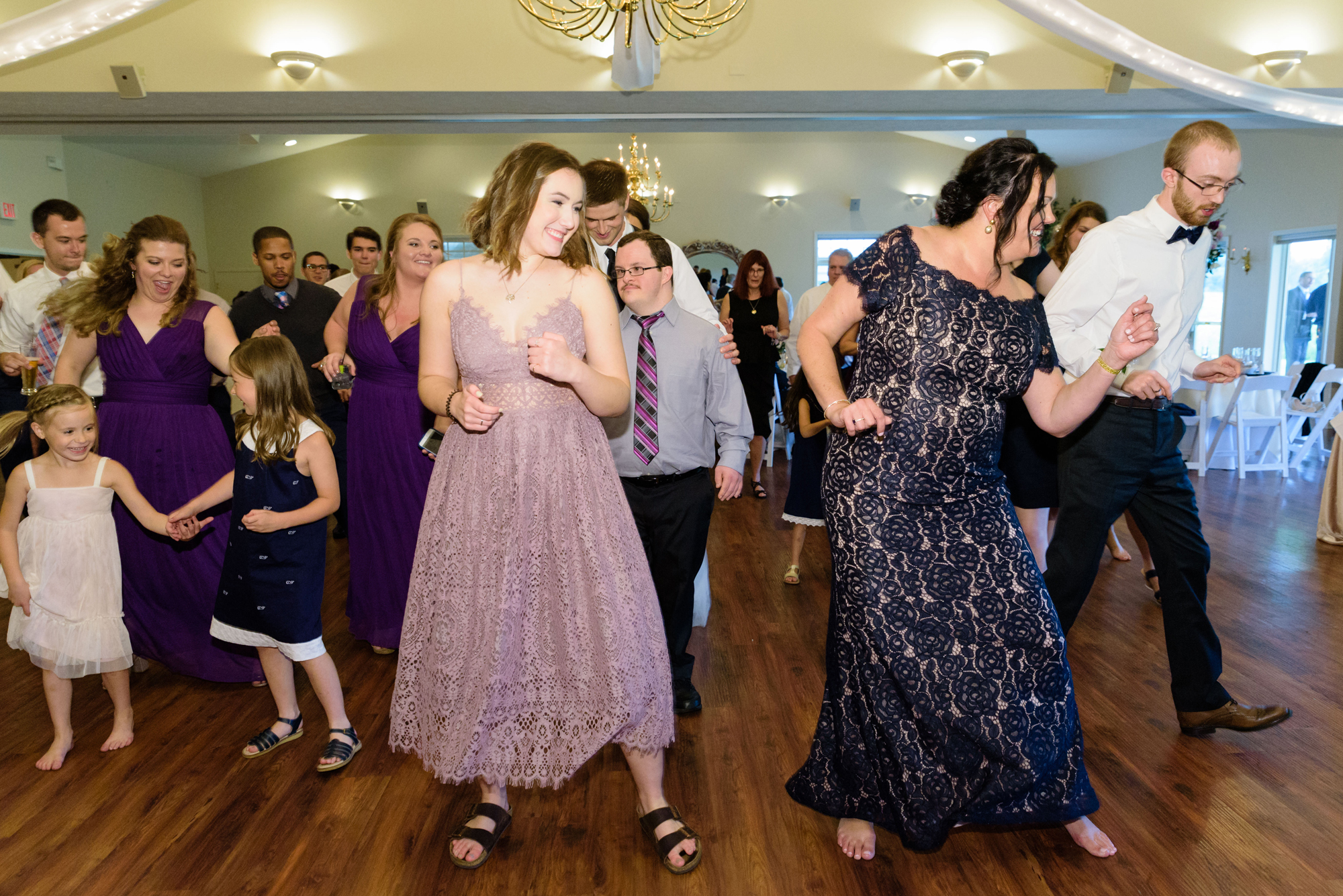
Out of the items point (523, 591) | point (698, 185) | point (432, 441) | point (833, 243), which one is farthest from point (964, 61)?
point (833, 243)

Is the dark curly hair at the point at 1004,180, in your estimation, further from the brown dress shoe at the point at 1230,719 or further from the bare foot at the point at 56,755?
the bare foot at the point at 56,755

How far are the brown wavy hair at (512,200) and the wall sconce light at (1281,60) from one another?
656cm

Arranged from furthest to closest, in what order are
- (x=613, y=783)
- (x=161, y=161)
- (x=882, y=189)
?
(x=882, y=189)
(x=161, y=161)
(x=613, y=783)

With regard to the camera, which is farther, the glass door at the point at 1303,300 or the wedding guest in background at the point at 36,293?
the glass door at the point at 1303,300

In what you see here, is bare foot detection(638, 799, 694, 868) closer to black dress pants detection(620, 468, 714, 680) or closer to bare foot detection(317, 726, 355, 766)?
black dress pants detection(620, 468, 714, 680)

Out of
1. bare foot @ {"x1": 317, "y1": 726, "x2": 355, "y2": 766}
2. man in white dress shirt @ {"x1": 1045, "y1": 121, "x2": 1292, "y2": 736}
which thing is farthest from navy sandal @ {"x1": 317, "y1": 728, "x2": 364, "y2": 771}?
man in white dress shirt @ {"x1": 1045, "y1": 121, "x2": 1292, "y2": 736}

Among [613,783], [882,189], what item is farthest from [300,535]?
[882,189]

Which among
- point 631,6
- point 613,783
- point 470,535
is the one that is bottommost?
point 613,783

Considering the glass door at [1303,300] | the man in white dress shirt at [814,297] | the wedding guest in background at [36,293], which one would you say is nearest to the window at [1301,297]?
A: the glass door at [1303,300]

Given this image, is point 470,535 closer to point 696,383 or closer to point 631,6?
point 696,383

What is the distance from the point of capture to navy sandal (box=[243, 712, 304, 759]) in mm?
2604

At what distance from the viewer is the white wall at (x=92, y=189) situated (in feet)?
29.0

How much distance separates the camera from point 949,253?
190 centimetres

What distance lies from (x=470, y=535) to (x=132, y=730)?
1.64m
